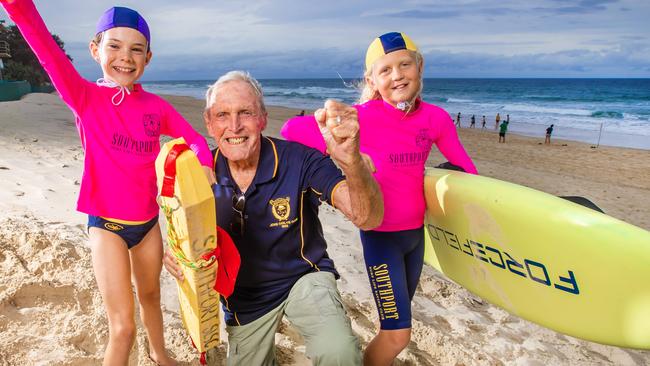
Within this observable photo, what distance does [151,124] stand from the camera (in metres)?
Answer: 2.30

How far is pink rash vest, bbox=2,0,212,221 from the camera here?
2.08m

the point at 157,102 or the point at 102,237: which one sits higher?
the point at 157,102

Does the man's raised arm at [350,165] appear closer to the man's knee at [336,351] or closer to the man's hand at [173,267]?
the man's knee at [336,351]

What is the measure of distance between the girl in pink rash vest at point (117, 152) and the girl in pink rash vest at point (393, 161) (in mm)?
768

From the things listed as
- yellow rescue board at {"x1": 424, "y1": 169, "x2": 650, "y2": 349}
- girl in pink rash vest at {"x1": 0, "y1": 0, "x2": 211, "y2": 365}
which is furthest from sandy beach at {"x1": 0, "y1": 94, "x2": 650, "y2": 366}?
girl in pink rash vest at {"x1": 0, "y1": 0, "x2": 211, "y2": 365}

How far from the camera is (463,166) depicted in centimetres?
286

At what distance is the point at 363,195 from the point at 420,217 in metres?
0.85

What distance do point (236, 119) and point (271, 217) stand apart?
1.57 ft

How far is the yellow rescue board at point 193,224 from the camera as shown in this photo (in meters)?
1.82

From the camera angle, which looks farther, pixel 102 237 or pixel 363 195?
pixel 102 237

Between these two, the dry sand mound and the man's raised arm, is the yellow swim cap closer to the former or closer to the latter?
the man's raised arm

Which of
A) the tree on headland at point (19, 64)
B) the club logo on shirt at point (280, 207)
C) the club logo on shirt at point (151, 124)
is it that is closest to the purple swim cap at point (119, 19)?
the club logo on shirt at point (151, 124)

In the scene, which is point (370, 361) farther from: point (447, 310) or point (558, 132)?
point (558, 132)

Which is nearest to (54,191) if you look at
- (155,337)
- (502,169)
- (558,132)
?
(155,337)
